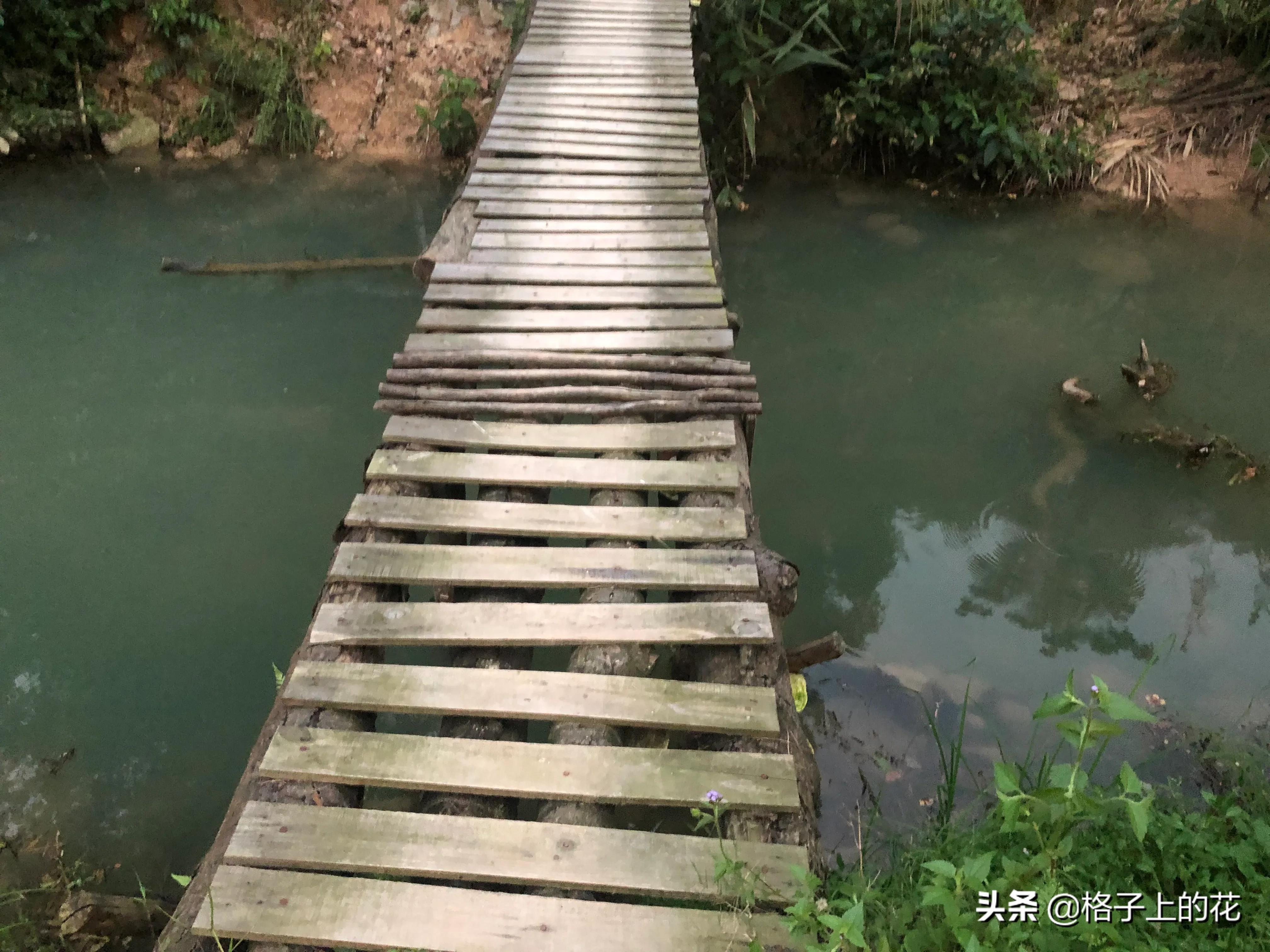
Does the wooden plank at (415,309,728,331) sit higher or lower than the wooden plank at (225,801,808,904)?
higher

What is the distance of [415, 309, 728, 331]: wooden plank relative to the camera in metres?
3.67

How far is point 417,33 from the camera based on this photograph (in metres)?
8.43

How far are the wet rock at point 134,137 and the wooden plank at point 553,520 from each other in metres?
6.97

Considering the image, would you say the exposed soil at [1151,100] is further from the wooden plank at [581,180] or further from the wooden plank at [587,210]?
the wooden plank at [587,210]

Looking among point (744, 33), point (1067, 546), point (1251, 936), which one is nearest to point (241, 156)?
point (744, 33)

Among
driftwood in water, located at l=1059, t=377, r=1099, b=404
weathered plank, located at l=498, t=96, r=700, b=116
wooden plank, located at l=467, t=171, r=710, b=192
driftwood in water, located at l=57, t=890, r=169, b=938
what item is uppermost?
weathered plank, located at l=498, t=96, r=700, b=116

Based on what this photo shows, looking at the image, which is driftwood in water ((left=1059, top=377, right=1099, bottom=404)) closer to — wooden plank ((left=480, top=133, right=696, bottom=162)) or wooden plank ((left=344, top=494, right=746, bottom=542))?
wooden plank ((left=480, top=133, right=696, bottom=162))

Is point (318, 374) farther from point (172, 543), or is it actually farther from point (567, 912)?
point (567, 912)

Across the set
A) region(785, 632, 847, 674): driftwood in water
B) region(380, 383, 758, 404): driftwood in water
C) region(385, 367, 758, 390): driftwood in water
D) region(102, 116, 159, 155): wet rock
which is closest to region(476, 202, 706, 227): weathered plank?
region(385, 367, 758, 390): driftwood in water

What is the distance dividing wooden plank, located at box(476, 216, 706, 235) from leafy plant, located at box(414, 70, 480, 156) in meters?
3.75

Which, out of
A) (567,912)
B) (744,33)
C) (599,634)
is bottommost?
(567,912)

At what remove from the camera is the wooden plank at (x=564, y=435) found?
123 inches

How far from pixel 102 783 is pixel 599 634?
2486mm

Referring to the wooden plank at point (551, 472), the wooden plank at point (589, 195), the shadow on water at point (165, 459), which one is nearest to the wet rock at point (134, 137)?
the shadow on water at point (165, 459)
